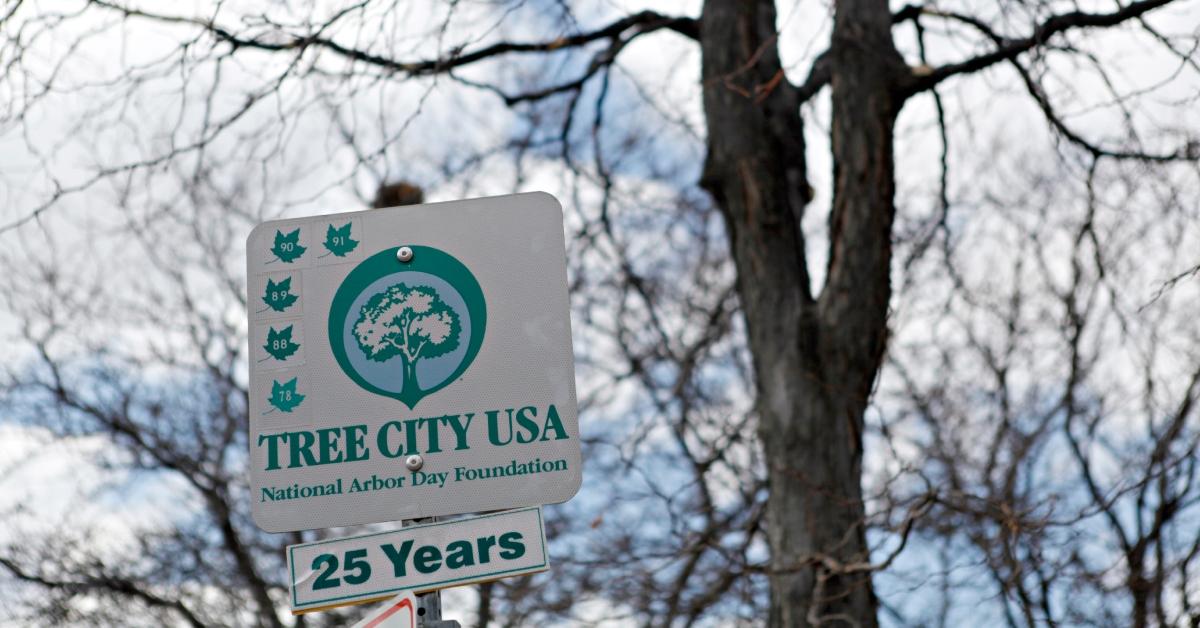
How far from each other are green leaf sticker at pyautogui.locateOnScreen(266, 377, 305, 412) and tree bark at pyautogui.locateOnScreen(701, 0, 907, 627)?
10.7 feet

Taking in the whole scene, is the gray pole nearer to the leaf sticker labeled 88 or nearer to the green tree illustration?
the green tree illustration

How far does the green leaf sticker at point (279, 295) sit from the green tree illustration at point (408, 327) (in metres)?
0.16

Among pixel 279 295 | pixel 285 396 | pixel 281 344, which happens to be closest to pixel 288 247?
pixel 279 295

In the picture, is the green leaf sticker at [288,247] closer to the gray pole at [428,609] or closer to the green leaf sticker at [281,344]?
the green leaf sticker at [281,344]

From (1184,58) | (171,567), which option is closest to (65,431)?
(171,567)

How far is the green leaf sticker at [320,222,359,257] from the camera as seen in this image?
2.42 metres

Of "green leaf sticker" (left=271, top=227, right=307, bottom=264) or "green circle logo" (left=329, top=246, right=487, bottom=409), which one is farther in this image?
"green leaf sticker" (left=271, top=227, right=307, bottom=264)

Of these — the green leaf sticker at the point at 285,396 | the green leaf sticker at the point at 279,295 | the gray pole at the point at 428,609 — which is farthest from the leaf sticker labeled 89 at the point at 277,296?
the gray pole at the point at 428,609

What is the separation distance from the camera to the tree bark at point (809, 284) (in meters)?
5.43

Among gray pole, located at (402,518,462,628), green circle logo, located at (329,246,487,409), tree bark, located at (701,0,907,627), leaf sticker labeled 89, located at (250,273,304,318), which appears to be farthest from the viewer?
tree bark, located at (701,0,907,627)

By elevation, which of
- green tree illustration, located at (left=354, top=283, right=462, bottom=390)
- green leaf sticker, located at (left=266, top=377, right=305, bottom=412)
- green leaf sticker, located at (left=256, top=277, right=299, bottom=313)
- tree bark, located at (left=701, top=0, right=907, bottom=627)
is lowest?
green leaf sticker, located at (left=266, top=377, right=305, bottom=412)

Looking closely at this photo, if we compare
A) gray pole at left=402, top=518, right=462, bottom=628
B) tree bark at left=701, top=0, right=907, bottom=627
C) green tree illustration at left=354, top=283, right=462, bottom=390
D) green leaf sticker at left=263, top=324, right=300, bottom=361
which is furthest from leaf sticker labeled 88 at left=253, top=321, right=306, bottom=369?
tree bark at left=701, top=0, right=907, bottom=627

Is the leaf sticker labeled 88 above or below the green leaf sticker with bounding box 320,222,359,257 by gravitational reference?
below

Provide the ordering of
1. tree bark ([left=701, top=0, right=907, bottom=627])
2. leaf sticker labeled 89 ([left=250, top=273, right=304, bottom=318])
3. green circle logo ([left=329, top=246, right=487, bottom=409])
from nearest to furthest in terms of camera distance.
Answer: green circle logo ([left=329, top=246, right=487, bottom=409]), leaf sticker labeled 89 ([left=250, top=273, right=304, bottom=318]), tree bark ([left=701, top=0, right=907, bottom=627])
